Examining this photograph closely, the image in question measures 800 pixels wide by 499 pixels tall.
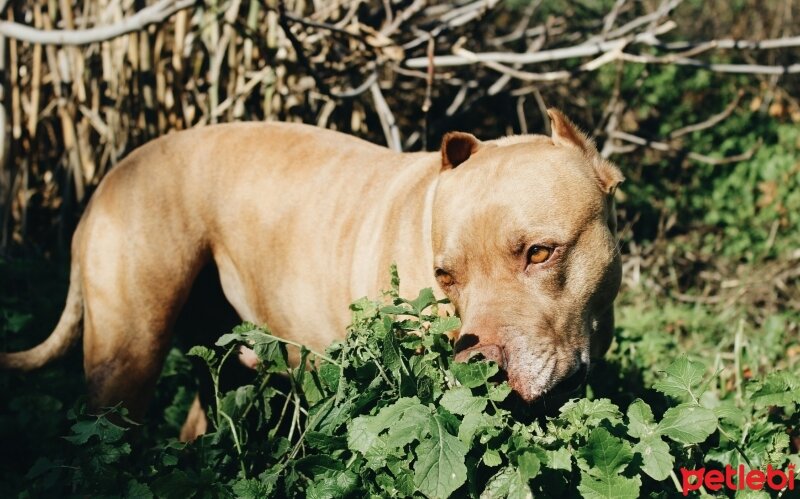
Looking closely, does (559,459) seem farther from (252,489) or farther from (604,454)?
(252,489)

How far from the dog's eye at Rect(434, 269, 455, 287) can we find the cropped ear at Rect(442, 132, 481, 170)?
435 mm

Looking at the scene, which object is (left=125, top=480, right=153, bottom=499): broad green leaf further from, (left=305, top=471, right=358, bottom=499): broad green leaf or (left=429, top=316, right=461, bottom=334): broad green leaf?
(left=429, top=316, right=461, bottom=334): broad green leaf

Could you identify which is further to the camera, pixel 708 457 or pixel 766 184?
pixel 766 184

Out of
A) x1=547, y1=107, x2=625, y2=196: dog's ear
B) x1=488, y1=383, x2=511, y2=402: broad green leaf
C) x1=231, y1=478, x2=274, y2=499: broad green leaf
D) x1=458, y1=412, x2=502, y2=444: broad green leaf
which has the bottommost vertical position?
x1=231, y1=478, x2=274, y2=499: broad green leaf

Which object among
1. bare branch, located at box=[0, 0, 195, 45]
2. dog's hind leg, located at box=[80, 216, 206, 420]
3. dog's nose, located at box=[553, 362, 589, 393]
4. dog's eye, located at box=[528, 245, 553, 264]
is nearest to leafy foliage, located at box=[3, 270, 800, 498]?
dog's nose, located at box=[553, 362, 589, 393]

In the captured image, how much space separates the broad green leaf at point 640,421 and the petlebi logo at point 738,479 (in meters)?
0.21

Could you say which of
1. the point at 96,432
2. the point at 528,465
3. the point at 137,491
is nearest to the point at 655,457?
the point at 528,465

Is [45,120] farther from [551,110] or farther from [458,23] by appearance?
[551,110]

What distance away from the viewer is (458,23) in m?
5.18

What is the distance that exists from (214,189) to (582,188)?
171 centimetres

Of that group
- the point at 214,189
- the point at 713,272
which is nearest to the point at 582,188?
the point at 214,189

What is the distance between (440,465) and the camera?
2.16 m

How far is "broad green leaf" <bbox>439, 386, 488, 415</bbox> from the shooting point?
2.28m

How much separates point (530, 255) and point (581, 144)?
583 mm
